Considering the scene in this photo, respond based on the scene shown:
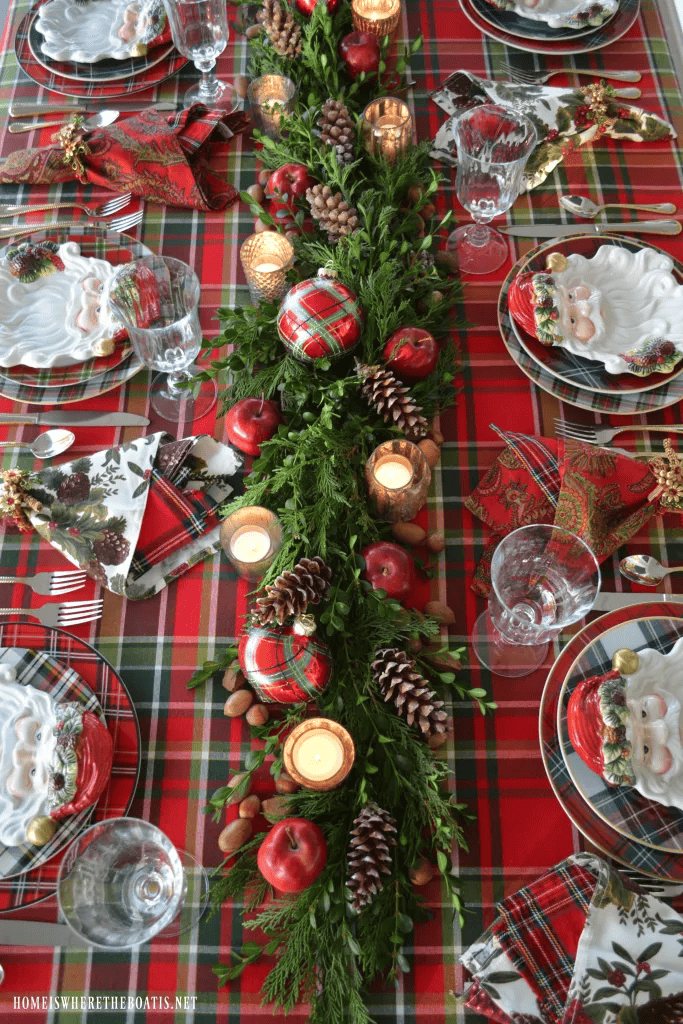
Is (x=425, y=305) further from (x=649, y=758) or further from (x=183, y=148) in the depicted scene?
(x=649, y=758)

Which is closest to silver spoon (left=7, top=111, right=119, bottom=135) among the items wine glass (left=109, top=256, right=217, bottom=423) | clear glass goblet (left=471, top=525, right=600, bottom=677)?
wine glass (left=109, top=256, right=217, bottom=423)

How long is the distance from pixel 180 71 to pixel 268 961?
1.45 meters

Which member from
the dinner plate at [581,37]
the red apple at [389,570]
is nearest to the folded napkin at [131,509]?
the red apple at [389,570]

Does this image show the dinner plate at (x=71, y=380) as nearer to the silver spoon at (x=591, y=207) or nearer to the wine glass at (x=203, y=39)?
the wine glass at (x=203, y=39)

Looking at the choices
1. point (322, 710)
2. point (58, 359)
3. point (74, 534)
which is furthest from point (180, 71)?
point (322, 710)

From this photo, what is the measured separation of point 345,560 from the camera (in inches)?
36.3

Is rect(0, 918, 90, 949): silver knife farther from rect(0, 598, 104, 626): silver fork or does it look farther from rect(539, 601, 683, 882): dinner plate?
rect(539, 601, 683, 882): dinner plate

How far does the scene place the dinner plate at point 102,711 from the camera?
31.2 inches

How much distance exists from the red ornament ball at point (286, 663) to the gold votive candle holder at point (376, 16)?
1.11 meters

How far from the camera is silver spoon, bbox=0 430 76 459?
1047 mm

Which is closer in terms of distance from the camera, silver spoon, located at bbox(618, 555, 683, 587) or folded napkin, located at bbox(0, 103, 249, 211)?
silver spoon, located at bbox(618, 555, 683, 587)

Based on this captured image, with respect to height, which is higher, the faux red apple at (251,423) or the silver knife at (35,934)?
the faux red apple at (251,423)

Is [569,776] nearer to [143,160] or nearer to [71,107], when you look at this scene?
[143,160]

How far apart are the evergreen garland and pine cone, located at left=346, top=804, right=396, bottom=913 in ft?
0.05
